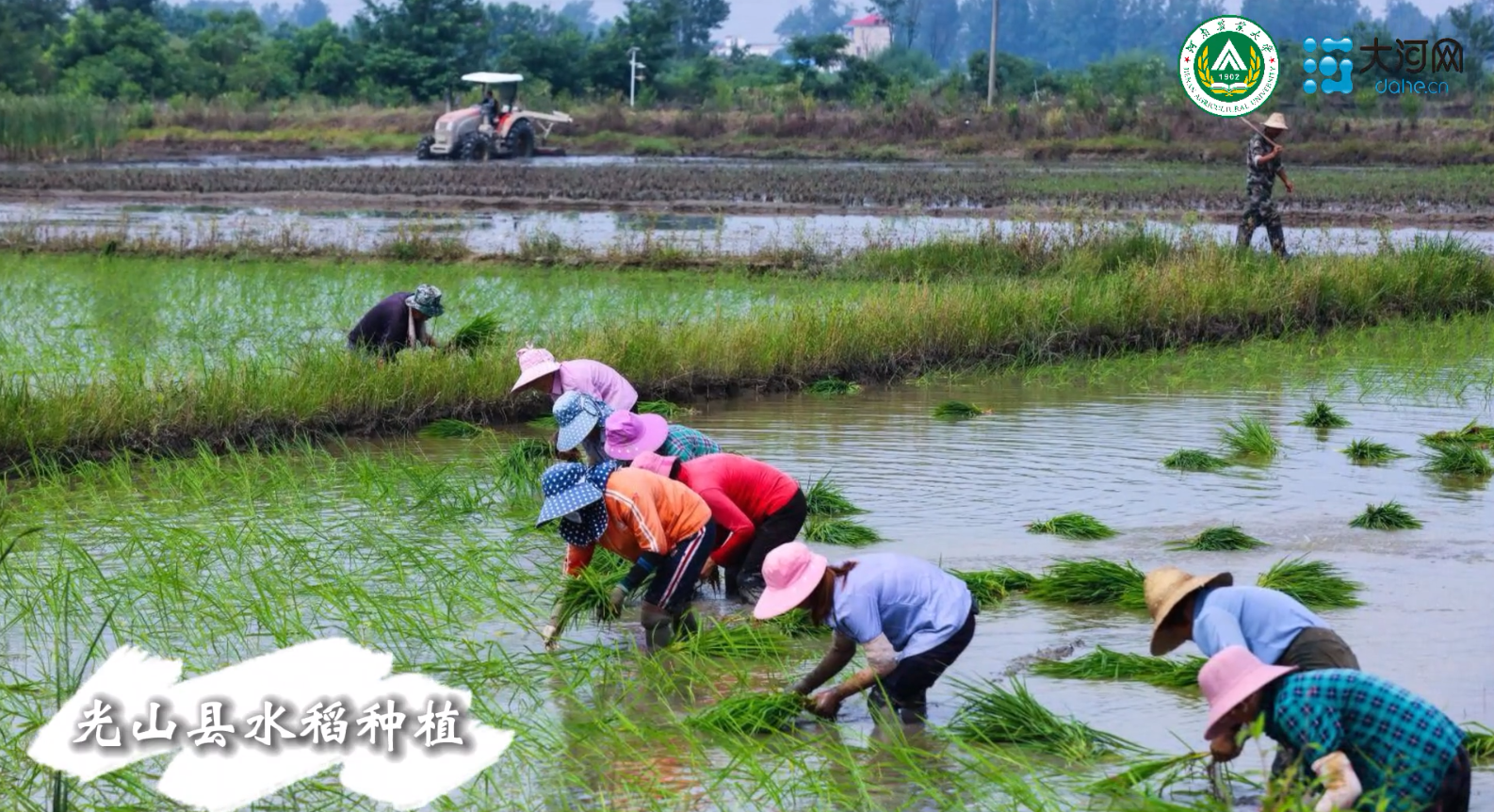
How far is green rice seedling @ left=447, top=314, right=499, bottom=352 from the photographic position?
981 cm

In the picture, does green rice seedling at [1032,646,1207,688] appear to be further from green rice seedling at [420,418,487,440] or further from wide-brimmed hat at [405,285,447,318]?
wide-brimmed hat at [405,285,447,318]

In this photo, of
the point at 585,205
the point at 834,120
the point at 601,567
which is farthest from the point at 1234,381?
the point at 834,120

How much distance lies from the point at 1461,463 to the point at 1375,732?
16.2 feet

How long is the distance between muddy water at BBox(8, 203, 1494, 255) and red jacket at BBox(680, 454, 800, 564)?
9.00 metres

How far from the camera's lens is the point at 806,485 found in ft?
25.0

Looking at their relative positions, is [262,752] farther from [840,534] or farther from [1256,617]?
[840,534]

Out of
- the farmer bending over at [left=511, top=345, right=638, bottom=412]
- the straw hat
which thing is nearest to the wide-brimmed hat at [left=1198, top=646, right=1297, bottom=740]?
the straw hat

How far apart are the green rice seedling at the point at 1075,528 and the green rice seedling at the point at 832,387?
3610 millimetres

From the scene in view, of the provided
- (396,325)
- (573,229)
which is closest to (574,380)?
(396,325)

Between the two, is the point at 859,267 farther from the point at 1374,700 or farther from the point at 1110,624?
the point at 1374,700

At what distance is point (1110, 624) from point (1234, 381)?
17.8 feet

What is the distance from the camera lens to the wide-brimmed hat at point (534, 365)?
22.8 feet

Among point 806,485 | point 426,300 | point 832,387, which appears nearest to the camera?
point 806,485

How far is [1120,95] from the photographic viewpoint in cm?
3906
